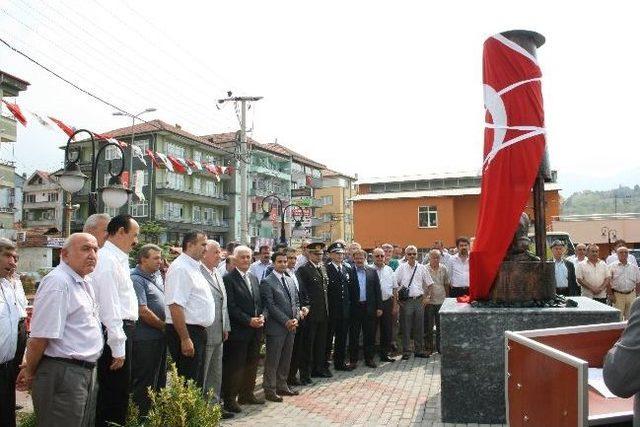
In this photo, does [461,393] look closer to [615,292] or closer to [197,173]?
[615,292]

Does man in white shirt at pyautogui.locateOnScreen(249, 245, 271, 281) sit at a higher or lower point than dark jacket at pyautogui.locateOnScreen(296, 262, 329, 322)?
higher

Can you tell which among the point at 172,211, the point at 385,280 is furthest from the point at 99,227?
the point at 172,211

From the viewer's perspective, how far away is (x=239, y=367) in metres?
6.89

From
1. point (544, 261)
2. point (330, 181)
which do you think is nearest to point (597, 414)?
point (544, 261)

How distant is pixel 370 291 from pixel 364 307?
0.30 metres

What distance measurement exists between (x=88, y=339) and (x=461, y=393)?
150 inches

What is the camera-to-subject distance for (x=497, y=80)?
260 inches

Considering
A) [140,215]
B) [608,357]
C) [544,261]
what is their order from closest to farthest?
[608,357]
[544,261]
[140,215]

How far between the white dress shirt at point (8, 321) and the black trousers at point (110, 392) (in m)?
0.85

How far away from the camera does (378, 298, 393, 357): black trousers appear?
1029 cm

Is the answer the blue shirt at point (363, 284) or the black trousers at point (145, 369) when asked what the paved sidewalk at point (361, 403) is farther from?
the blue shirt at point (363, 284)

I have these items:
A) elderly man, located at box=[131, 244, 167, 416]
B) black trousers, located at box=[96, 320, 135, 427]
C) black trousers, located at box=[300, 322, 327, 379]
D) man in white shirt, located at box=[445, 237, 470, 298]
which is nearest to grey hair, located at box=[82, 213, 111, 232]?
elderly man, located at box=[131, 244, 167, 416]

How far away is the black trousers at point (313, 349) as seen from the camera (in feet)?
27.7

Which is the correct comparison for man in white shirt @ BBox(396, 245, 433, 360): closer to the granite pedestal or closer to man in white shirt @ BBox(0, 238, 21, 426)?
the granite pedestal
